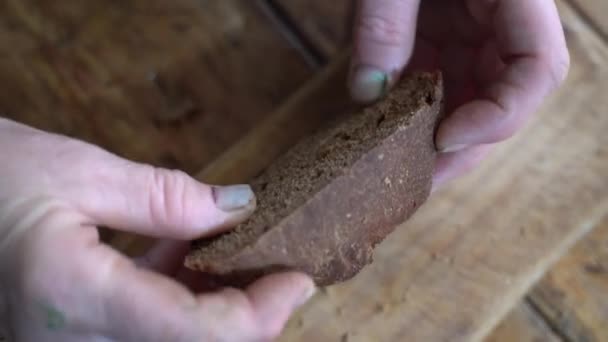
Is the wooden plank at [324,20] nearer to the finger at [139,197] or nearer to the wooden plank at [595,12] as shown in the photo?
the wooden plank at [595,12]

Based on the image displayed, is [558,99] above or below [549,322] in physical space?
above

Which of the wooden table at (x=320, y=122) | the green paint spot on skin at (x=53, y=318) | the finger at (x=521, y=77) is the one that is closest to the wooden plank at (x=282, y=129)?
the wooden table at (x=320, y=122)

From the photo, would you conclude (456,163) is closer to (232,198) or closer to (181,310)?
(232,198)

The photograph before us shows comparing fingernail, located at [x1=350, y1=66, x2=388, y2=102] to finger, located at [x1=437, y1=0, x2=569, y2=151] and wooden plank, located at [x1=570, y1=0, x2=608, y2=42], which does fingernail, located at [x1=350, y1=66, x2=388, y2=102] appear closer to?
finger, located at [x1=437, y1=0, x2=569, y2=151]

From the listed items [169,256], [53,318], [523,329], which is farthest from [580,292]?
[53,318]

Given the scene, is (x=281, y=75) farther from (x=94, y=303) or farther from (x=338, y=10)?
(x=94, y=303)

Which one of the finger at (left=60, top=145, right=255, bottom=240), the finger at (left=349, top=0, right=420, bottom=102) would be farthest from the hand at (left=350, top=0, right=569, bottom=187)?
the finger at (left=60, top=145, right=255, bottom=240)

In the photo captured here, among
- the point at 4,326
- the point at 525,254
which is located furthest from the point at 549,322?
the point at 4,326

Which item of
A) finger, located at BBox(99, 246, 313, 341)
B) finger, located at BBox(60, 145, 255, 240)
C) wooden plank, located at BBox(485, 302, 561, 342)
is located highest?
finger, located at BBox(60, 145, 255, 240)
